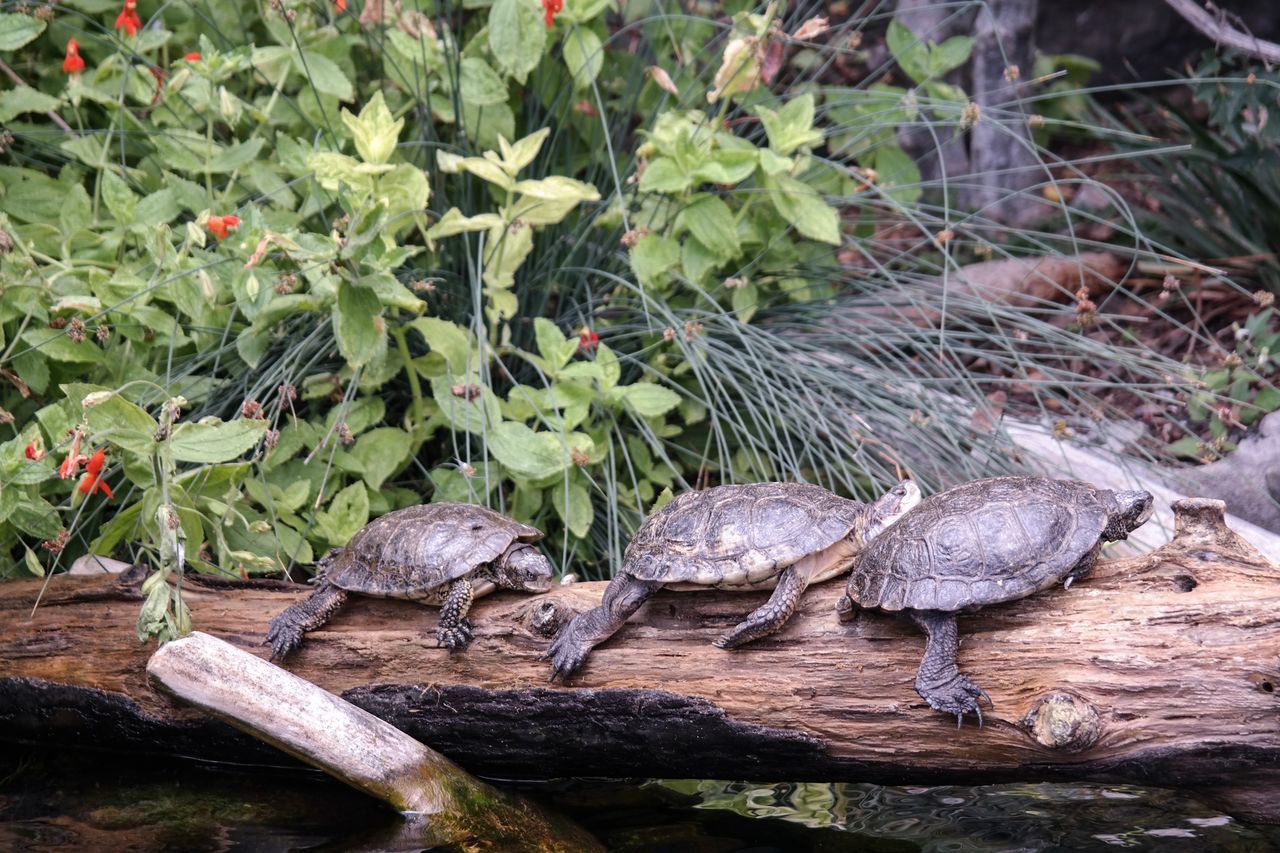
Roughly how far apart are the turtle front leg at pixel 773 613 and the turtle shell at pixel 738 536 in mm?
35

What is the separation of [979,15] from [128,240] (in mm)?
3559

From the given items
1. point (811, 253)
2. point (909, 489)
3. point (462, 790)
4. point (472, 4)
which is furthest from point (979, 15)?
point (462, 790)

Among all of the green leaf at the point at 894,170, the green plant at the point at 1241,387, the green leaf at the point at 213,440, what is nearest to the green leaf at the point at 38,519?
the green leaf at the point at 213,440

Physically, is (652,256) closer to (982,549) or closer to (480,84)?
(480,84)

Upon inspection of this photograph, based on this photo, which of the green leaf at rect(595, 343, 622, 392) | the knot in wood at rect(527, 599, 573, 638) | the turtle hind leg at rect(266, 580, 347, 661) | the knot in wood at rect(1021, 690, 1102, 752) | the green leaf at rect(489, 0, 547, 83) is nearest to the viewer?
the knot in wood at rect(1021, 690, 1102, 752)

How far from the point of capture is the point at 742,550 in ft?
7.69

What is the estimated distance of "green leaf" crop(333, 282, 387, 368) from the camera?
2953 mm

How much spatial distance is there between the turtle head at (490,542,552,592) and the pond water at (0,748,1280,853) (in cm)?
49

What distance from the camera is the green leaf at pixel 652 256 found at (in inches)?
140

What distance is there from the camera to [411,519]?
270 centimetres

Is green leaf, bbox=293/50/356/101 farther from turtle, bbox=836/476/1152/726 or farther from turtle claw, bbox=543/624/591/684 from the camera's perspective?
turtle, bbox=836/476/1152/726

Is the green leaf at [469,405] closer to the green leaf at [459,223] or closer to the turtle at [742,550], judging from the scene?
the green leaf at [459,223]

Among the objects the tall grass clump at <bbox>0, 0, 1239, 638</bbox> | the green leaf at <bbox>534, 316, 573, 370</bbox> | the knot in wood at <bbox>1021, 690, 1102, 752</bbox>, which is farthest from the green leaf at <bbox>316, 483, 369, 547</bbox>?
the knot in wood at <bbox>1021, 690, 1102, 752</bbox>

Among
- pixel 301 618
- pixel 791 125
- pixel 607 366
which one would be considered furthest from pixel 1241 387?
pixel 301 618
